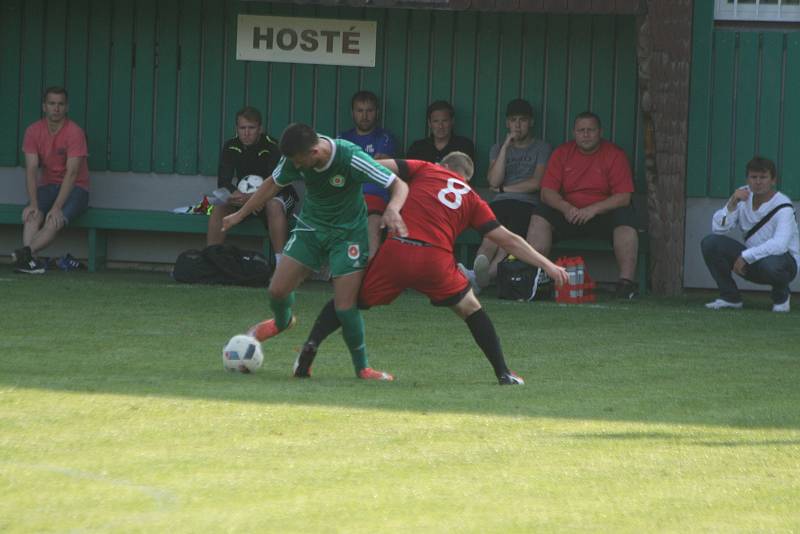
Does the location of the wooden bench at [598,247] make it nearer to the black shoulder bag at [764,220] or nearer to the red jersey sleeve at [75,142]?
the black shoulder bag at [764,220]

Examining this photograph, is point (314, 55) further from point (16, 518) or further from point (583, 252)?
point (16, 518)

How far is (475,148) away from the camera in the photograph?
14820 mm

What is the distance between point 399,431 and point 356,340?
72.6 inches

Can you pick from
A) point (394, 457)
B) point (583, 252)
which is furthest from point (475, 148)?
point (394, 457)

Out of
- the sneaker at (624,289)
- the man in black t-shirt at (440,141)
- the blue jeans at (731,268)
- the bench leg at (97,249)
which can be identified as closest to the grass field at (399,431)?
the blue jeans at (731,268)

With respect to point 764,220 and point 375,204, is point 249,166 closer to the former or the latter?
point 375,204

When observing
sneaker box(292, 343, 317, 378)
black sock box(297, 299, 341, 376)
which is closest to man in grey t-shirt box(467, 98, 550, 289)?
black sock box(297, 299, 341, 376)

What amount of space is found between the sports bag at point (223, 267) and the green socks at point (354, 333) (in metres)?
5.23

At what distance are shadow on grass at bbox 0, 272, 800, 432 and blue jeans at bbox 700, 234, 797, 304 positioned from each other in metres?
0.25

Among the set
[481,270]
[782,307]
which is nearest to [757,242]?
[782,307]

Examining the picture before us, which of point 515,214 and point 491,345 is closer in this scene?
point 491,345

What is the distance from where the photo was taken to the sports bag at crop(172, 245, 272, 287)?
13.6 meters

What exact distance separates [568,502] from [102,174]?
1073 centimetres

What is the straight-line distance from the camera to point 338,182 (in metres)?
8.57
